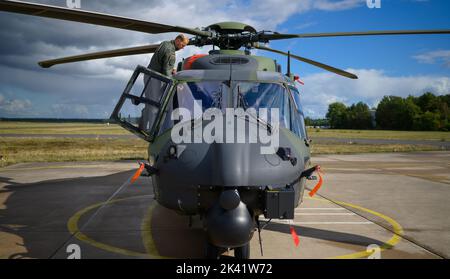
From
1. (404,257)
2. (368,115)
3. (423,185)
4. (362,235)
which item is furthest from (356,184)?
(368,115)

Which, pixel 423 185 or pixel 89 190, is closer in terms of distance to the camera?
pixel 89 190

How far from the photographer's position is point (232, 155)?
377cm

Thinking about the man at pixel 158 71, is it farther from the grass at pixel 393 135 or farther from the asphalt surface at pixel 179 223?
the grass at pixel 393 135

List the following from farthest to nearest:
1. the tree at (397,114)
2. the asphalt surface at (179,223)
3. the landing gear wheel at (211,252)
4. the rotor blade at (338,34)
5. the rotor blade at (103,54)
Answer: the tree at (397,114)
the rotor blade at (103,54)
the rotor blade at (338,34)
the asphalt surface at (179,223)
the landing gear wheel at (211,252)

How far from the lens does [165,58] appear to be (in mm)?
5758

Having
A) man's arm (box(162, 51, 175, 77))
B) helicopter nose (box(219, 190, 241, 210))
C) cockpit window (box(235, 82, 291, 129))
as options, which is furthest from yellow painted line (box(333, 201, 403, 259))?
man's arm (box(162, 51, 175, 77))

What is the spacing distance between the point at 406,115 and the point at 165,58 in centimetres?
10663

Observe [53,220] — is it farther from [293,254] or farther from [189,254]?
[293,254]

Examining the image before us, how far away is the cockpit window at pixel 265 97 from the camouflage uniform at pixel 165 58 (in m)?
1.29

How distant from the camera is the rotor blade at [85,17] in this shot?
16.6 feet

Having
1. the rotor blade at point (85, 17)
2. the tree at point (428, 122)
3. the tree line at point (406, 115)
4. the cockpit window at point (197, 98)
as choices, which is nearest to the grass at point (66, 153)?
the rotor blade at point (85, 17)

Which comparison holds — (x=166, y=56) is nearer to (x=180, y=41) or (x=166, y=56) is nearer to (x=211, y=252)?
(x=180, y=41)

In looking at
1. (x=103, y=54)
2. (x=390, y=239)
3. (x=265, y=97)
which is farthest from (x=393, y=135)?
(x=265, y=97)

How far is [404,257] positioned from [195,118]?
371 cm
